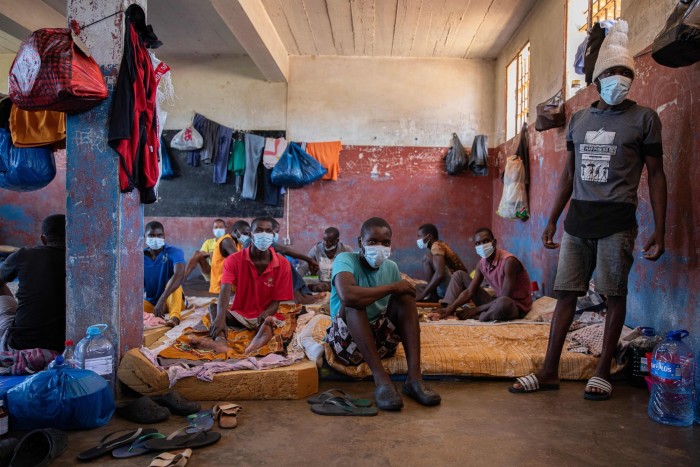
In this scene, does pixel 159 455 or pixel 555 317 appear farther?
pixel 555 317

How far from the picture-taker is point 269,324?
383 cm

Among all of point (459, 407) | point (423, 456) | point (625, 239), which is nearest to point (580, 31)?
point (625, 239)

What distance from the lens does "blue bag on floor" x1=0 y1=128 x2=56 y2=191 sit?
354 centimetres

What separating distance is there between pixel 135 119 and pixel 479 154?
250 inches

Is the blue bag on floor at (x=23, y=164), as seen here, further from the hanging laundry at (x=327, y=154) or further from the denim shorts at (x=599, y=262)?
the hanging laundry at (x=327, y=154)

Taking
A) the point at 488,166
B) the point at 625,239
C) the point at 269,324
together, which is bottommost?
the point at 269,324

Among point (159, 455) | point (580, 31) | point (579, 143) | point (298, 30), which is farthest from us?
point (298, 30)

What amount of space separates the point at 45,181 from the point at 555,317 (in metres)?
3.71

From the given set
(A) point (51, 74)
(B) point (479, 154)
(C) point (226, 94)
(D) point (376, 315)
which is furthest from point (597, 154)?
(C) point (226, 94)

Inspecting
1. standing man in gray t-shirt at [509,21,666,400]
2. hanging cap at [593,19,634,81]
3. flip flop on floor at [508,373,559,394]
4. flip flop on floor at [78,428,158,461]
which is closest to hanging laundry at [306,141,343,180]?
standing man in gray t-shirt at [509,21,666,400]

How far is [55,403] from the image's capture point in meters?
2.48

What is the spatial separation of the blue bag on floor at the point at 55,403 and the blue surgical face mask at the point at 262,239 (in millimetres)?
1731

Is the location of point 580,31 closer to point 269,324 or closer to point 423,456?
point 269,324

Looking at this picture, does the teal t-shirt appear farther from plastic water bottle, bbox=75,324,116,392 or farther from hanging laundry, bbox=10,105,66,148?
hanging laundry, bbox=10,105,66,148
